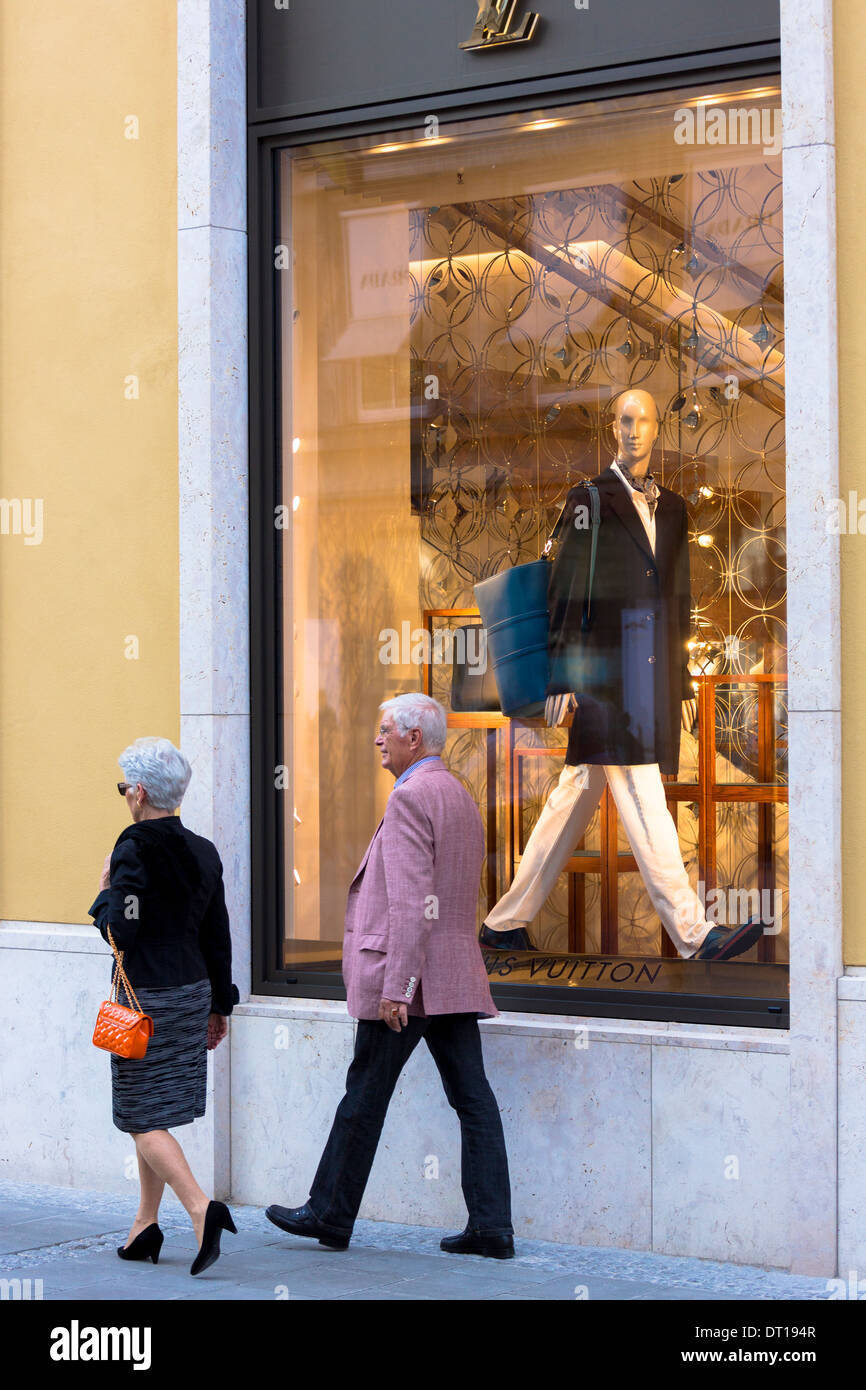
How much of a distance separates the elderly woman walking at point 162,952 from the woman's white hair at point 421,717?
0.81 metres

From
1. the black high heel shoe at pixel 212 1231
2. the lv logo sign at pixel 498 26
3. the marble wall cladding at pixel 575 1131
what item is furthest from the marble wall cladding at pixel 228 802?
the lv logo sign at pixel 498 26

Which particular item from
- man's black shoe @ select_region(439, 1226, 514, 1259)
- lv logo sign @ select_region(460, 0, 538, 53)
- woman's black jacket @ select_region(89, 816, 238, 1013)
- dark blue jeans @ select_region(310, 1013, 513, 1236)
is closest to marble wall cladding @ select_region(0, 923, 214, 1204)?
dark blue jeans @ select_region(310, 1013, 513, 1236)

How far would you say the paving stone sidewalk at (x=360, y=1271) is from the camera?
5.65 m

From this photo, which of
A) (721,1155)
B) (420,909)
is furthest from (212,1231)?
(721,1155)

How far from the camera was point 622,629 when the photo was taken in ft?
23.1

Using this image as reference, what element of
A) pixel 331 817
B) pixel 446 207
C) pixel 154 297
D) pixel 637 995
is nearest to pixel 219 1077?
pixel 331 817

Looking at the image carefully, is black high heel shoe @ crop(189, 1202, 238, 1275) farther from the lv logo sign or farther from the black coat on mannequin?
the lv logo sign

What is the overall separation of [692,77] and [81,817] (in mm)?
3934

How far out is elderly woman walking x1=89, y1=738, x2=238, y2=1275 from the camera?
5.80 m

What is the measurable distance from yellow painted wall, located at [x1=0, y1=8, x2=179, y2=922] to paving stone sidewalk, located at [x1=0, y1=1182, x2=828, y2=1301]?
168 centimetres

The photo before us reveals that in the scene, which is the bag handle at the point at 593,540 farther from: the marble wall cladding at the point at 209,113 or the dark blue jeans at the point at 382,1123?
the marble wall cladding at the point at 209,113

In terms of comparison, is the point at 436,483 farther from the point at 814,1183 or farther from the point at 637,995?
the point at 814,1183

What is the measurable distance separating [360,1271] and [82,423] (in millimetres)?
3819

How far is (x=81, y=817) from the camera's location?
7707mm
